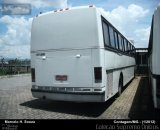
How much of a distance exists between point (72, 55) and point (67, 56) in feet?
0.60

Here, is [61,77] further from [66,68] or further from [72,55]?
[72,55]

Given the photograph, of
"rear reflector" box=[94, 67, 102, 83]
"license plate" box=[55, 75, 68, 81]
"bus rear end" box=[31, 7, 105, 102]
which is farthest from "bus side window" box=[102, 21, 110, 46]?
"license plate" box=[55, 75, 68, 81]

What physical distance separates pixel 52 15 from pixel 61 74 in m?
1.90

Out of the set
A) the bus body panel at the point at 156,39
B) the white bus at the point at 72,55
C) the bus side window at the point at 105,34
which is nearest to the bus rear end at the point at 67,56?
the white bus at the point at 72,55

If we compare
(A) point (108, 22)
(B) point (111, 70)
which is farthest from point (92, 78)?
(A) point (108, 22)

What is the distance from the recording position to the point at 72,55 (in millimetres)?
8258

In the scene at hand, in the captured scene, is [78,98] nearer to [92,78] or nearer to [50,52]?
[92,78]

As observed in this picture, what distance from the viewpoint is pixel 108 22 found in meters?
9.29

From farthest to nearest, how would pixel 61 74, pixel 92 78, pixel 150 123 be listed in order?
pixel 61 74 → pixel 92 78 → pixel 150 123

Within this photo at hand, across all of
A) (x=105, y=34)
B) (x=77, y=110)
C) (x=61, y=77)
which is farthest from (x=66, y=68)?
(x=105, y=34)

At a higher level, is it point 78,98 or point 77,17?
point 77,17

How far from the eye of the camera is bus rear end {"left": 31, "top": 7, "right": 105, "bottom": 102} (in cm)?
791

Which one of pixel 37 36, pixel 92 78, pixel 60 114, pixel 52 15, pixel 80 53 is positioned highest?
pixel 52 15

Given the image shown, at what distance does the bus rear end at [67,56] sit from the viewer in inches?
311
